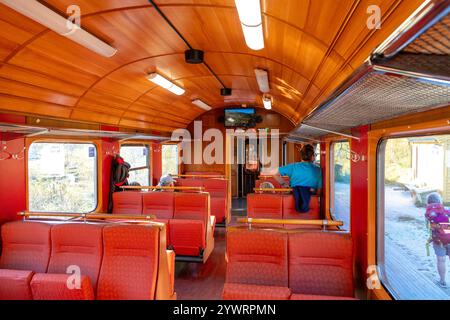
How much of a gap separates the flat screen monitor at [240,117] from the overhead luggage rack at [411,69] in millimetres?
9083

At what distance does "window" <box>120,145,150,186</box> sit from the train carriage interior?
7.19ft

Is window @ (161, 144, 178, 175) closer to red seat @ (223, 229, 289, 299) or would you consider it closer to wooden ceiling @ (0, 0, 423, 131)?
wooden ceiling @ (0, 0, 423, 131)

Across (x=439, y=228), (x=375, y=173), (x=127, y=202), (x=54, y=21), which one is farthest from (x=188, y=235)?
(x=54, y=21)

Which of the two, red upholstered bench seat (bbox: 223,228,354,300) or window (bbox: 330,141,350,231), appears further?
window (bbox: 330,141,350,231)

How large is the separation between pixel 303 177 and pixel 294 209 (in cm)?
62

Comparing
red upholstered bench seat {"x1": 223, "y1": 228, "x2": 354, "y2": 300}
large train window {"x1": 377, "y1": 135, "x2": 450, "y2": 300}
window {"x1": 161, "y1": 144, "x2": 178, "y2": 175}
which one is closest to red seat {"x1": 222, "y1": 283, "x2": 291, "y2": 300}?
red upholstered bench seat {"x1": 223, "y1": 228, "x2": 354, "y2": 300}

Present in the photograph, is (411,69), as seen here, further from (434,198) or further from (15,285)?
(15,285)

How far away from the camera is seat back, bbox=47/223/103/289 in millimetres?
3328

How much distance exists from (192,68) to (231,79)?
1.40 m

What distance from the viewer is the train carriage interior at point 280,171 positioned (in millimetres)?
2148

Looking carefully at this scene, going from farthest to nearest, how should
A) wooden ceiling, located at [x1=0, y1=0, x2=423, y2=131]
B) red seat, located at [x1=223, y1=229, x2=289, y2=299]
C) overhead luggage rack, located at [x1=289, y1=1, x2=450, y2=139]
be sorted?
1. red seat, located at [x1=223, y1=229, x2=289, y2=299]
2. wooden ceiling, located at [x1=0, y1=0, x2=423, y2=131]
3. overhead luggage rack, located at [x1=289, y1=1, x2=450, y2=139]

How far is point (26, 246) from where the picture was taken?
358 cm

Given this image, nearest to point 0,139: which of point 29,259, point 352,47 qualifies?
point 29,259

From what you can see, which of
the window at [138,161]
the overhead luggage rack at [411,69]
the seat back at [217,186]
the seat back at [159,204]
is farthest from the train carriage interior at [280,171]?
the seat back at [217,186]
